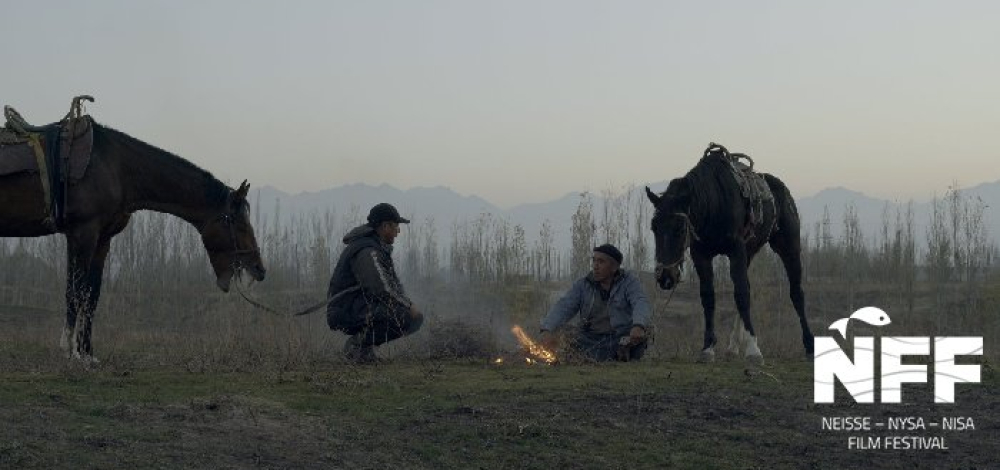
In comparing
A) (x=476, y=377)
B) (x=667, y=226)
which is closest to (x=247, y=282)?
(x=476, y=377)

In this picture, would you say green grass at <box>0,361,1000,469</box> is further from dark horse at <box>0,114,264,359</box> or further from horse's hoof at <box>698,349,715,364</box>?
horse's hoof at <box>698,349,715,364</box>

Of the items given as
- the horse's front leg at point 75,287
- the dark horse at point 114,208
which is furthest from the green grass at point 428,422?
the dark horse at point 114,208

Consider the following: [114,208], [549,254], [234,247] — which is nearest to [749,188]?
[234,247]

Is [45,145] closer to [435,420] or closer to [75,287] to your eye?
[75,287]

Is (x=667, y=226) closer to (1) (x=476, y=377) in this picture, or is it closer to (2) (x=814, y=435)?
(1) (x=476, y=377)

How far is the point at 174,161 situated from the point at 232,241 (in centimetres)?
86

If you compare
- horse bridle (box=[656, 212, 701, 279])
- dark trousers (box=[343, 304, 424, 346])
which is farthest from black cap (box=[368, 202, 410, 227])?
horse bridle (box=[656, 212, 701, 279])

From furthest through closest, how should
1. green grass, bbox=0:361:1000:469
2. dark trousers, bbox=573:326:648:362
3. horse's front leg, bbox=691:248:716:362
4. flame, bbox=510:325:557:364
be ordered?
horse's front leg, bbox=691:248:716:362, dark trousers, bbox=573:326:648:362, flame, bbox=510:325:557:364, green grass, bbox=0:361:1000:469

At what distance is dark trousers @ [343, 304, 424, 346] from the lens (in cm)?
925

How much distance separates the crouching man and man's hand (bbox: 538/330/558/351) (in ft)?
3.85

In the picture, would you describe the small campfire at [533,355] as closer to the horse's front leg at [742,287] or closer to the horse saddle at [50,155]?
the horse's front leg at [742,287]

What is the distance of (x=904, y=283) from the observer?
2297 cm

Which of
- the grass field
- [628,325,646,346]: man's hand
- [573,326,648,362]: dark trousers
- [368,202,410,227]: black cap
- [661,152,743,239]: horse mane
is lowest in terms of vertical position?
the grass field

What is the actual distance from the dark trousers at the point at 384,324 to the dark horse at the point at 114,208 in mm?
1081
